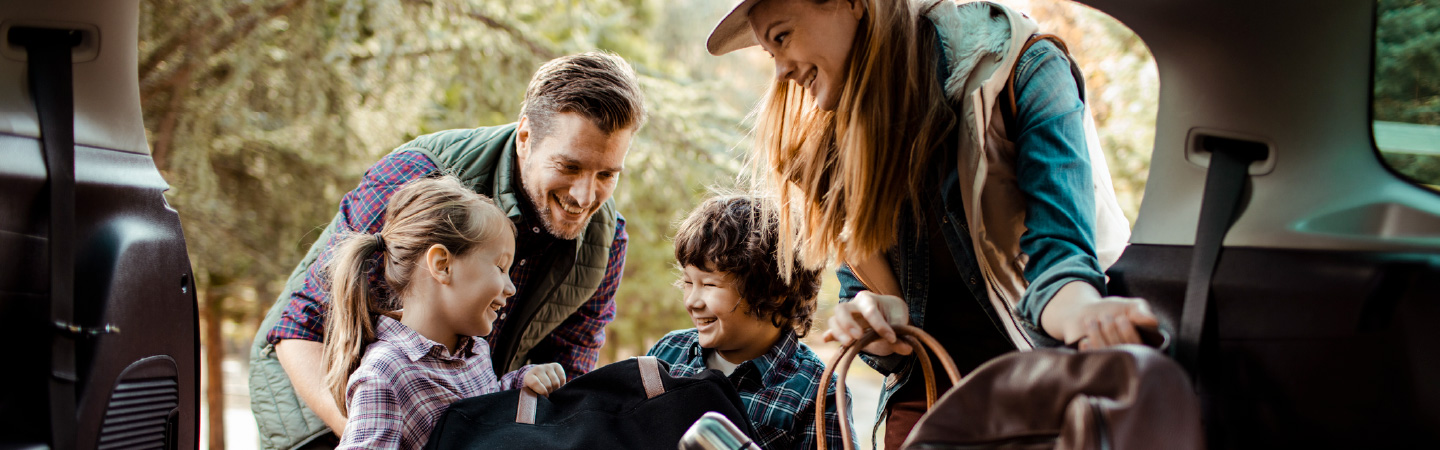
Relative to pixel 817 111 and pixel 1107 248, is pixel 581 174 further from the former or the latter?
pixel 1107 248

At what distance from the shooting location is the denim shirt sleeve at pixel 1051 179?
1.43 metres

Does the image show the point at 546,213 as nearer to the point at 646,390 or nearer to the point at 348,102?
the point at 646,390

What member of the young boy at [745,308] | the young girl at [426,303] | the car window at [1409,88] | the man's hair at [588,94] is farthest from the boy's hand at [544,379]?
the car window at [1409,88]

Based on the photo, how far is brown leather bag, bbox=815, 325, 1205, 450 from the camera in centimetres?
109

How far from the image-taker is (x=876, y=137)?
1.72m

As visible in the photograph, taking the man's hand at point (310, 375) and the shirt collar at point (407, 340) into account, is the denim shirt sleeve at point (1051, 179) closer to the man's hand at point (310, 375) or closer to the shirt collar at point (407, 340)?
the shirt collar at point (407, 340)

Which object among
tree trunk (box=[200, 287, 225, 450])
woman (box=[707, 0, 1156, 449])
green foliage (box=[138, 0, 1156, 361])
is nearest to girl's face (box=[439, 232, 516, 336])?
woman (box=[707, 0, 1156, 449])

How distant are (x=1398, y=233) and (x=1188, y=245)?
0.27 metres

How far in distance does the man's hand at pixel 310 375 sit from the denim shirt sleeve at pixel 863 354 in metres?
1.20

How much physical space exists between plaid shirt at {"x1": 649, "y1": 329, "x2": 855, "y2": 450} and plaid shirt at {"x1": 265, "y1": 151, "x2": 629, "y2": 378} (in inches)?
15.8

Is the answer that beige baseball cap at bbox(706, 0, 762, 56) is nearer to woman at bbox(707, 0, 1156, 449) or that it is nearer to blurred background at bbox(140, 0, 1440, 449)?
woman at bbox(707, 0, 1156, 449)

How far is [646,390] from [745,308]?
66cm

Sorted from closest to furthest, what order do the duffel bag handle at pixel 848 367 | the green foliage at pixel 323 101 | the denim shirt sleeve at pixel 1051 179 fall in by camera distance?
the denim shirt sleeve at pixel 1051 179, the duffel bag handle at pixel 848 367, the green foliage at pixel 323 101

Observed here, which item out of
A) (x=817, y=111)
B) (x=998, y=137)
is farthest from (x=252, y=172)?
(x=998, y=137)
